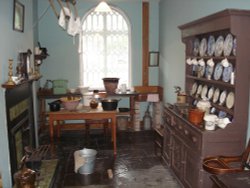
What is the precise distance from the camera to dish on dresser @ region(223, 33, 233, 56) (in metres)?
2.99

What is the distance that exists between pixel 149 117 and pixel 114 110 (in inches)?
70.4

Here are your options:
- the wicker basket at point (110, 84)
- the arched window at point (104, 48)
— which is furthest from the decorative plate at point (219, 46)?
the arched window at point (104, 48)

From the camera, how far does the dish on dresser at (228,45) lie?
9.81 feet

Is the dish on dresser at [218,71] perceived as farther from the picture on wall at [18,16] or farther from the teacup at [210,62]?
the picture on wall at [18,16]

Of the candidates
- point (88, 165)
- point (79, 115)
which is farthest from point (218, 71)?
point (79, 115)

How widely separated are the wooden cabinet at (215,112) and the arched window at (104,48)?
267 cm

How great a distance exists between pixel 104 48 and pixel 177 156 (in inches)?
139

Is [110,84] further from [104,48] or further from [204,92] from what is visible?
[204,92]

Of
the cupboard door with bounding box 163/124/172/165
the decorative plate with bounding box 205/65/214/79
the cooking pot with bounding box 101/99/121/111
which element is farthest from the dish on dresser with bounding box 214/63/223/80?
the cooking pot with bounding box 101/99/121/111

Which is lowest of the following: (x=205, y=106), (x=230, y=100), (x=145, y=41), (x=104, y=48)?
(x=205, y=106)

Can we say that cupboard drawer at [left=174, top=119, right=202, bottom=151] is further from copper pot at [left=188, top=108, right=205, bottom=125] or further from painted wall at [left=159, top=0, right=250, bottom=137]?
painted wall at [left=159, top=0, right=250, bottom=137]

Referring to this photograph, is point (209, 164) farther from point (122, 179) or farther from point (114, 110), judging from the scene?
point (114, 110)

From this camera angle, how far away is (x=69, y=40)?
20.5 ft

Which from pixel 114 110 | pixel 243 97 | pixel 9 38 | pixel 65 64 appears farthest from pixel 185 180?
pixel 65 64
